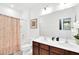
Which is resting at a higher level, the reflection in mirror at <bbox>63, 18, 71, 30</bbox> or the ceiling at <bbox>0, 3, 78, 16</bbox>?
the ceiling at <bbox>0, 3, 78, 16</bbox>

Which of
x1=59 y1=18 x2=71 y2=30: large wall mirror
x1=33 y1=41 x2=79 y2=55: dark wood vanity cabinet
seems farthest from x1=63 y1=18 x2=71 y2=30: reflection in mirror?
x1=33 y1=41 x2=79 y2=55: dark wood vanity cabinet

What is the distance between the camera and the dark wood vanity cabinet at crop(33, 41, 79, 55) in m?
1.70

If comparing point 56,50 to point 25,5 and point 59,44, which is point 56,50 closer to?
point 59,44

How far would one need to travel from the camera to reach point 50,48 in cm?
187

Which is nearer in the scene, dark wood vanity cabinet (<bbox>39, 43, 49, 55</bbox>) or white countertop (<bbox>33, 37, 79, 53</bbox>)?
white countertop (<bbox>33, 37, 79, 53</bbox>)

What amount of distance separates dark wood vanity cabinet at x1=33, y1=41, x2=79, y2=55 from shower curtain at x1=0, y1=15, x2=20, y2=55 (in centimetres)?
30

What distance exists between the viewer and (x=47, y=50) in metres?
1.80

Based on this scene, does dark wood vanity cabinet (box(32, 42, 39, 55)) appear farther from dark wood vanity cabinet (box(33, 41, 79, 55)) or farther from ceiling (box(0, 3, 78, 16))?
ceiling (box(0, 3, 78, 16))

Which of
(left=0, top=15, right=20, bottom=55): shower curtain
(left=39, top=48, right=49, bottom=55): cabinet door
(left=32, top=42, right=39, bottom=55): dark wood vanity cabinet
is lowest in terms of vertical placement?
(left=39, top=48, right=49, bottom=55): cabinet door

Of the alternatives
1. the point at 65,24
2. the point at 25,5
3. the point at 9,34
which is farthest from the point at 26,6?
the point at 65,24

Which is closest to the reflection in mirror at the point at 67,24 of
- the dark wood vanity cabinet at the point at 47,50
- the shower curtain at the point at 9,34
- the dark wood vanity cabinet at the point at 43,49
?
the dark wood vanity cabinet at the point at 47,50

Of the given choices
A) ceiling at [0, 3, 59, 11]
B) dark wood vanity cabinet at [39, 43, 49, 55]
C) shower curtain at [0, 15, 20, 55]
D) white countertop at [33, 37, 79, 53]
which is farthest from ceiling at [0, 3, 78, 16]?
dark wood vanity cabinet at [39, 43, 49, 55]

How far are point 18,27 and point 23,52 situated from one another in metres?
0.41
